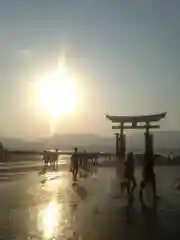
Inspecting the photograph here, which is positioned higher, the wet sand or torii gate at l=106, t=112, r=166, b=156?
torii gate at l=106, t=112, r=166, b=156

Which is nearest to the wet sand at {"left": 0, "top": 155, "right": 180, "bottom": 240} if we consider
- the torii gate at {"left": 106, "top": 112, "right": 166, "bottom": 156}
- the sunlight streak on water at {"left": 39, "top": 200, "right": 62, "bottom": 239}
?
the sunlight streak on water at {"left": 39, "top": 200, "right": 62, "bottom": 239}

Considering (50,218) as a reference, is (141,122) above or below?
above

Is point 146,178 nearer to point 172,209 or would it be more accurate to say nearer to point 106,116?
point 172,209

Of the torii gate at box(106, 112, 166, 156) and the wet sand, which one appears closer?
the wet sand

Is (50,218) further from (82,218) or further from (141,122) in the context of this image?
(141,122)

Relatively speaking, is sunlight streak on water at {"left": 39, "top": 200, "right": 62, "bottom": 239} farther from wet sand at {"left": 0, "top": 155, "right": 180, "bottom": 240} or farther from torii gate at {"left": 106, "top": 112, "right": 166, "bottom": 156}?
torii gate at {"left": 106, "top": 112, "right": 166, "bottom": 156}

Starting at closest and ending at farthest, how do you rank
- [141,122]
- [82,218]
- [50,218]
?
[50,218] → [82,218] → [141,122]

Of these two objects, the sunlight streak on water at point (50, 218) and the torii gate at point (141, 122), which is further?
the torii gate at point (141, 122)

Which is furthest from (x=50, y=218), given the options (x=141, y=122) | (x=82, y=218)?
(x=141, y=122)

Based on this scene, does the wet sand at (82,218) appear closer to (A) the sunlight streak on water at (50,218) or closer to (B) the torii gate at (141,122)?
(A) the sunlight streak on water at (50,218)

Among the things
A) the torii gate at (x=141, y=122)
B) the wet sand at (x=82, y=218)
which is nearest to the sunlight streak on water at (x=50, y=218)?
the wet sand at (x=82, y=218)

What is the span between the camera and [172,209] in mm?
15742

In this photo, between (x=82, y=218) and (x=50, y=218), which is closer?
(x=50, y=218)

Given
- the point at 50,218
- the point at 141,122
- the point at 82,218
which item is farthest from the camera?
the point at 141,122
